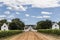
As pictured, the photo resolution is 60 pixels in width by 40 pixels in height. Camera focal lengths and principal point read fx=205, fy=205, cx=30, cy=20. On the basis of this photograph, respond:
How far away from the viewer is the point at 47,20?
561ft

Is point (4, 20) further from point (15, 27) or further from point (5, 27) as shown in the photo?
point (15, 27)

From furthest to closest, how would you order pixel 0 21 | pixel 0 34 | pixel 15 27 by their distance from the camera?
1. pixel 0 21
2. pixel 15 27
3. pixel 0 34

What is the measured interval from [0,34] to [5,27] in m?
120

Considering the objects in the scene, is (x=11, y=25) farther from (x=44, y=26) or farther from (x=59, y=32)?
(x=59, y=32)

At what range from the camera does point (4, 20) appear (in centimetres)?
19475

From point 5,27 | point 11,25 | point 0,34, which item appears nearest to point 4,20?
point 5,27

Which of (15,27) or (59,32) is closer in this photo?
(59,32)

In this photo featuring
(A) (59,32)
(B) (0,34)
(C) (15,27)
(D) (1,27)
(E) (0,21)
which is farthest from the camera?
(E) (0,21)

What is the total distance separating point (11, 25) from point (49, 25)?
31.5 m

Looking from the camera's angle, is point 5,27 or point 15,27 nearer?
point 15,27

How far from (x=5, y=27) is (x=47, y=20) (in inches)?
1385

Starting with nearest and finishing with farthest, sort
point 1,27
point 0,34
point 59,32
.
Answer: point 0,34 < point 59,32 < point 1,27

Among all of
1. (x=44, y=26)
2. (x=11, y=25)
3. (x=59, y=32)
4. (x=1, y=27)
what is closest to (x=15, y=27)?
(x=11, y=25)

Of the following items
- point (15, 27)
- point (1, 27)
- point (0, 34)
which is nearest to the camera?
point (0, 34)
